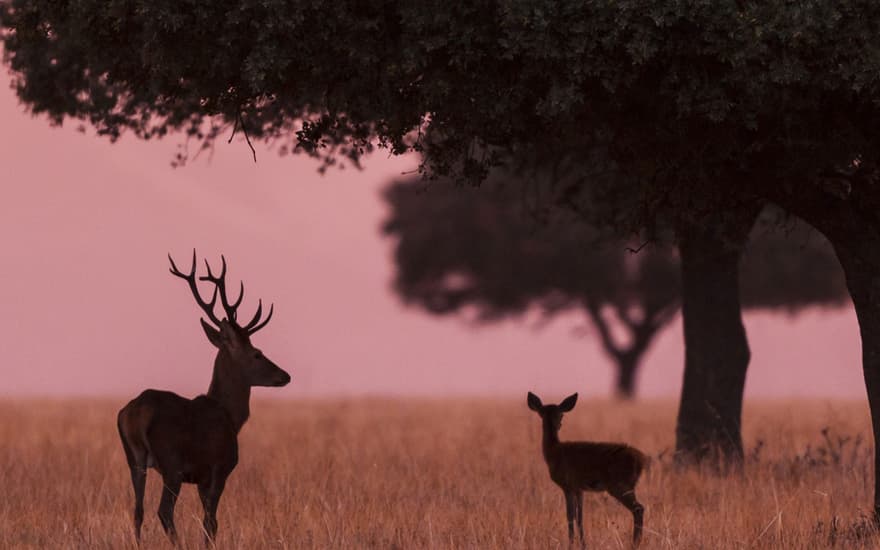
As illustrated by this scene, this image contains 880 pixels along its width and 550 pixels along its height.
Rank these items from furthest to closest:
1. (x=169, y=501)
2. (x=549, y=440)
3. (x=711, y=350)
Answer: (x=711, y=350)
(x=549, y=440)
(x=169, y=501)

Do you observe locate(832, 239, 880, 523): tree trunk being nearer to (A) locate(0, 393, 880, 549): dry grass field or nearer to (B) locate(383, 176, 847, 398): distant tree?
(A) locate(0, 393, 880, 549): dry grass field

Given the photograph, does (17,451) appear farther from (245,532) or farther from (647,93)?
(647,93)

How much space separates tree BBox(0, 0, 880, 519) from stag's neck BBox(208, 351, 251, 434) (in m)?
2.57

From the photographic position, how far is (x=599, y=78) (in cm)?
1333

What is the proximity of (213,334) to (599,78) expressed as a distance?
14.4ft

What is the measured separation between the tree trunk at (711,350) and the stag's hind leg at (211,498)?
11083 millimetres

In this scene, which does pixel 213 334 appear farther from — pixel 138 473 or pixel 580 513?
pixel 580 513

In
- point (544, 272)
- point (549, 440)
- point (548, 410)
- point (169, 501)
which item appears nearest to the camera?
point (169, 501)

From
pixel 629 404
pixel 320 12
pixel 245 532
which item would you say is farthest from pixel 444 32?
pixel 629 404

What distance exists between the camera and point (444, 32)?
12508mm

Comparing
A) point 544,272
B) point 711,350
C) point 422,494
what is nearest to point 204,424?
point 422,494

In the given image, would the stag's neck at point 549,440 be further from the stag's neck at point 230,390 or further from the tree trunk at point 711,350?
the tree trunk at point 711,350

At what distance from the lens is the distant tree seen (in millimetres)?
49781

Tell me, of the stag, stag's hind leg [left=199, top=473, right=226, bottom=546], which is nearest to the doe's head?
the stag
